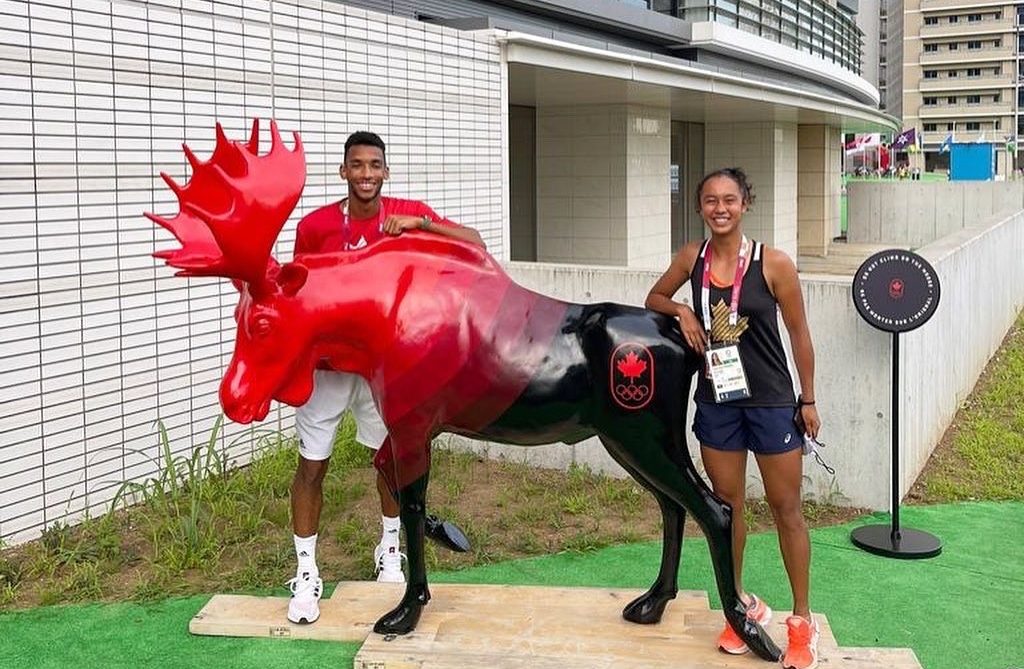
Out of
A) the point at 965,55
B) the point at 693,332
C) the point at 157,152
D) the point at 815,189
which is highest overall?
the point at 965,55

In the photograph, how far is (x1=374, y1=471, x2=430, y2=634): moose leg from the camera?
3539 mm

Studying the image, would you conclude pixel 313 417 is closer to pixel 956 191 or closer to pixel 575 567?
pixel 575 567

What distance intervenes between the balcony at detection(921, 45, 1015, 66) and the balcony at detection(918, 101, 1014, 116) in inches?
133

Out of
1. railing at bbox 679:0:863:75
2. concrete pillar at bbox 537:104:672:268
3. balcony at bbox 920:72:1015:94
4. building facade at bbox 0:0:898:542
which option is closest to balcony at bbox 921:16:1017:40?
balcony at bbox 920:72:1015:94

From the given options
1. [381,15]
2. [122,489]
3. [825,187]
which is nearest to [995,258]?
[381,15]

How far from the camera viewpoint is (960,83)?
79188 mm

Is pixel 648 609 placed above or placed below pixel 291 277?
below

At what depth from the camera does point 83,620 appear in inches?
156

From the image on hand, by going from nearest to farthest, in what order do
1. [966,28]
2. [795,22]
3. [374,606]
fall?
[374,606] → [795,22] → [966,28]

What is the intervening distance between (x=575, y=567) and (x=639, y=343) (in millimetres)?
1676

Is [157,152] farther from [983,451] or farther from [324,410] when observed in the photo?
[983,451]

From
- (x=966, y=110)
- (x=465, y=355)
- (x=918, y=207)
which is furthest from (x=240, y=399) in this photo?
(x=966, y=110)

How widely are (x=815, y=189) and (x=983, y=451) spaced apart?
51.8 ft

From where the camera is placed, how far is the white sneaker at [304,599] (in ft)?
12.3
